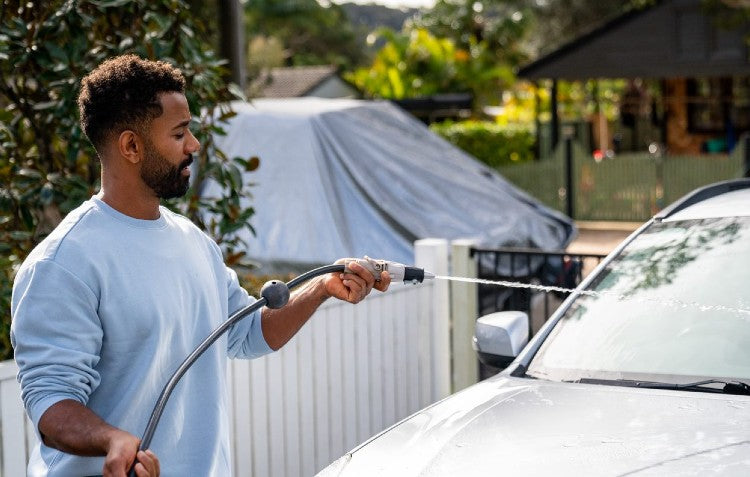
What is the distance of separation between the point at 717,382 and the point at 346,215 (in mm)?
A: 5808

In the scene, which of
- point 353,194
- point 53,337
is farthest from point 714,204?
point 353,194

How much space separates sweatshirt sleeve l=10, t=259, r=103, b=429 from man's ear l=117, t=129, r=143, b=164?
0.33 metres

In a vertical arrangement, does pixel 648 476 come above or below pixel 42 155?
Result: below

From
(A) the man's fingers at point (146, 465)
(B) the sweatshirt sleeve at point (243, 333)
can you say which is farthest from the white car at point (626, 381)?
(A) the man's fingers at point (146, 465)

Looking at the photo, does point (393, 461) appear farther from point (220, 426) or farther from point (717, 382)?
point (717, 382)

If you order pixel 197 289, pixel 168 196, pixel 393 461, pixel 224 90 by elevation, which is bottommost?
pixel 393 461

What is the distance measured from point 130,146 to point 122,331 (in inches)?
17.6

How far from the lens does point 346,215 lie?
9.44 m

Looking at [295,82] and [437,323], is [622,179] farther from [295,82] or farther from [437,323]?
[295,82]

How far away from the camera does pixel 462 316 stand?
6.69 metres

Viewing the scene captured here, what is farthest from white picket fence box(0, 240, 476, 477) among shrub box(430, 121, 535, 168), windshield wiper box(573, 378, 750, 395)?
shrub box(430, 121, 535, 168)

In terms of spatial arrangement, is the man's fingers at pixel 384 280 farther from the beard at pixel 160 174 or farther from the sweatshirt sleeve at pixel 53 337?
the sweatshirt sleeve at pixel 53 337

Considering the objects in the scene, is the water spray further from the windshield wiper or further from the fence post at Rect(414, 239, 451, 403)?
the fence post at Rect(414, 239, 451, 403)

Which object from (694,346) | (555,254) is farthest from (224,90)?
(694,346)
